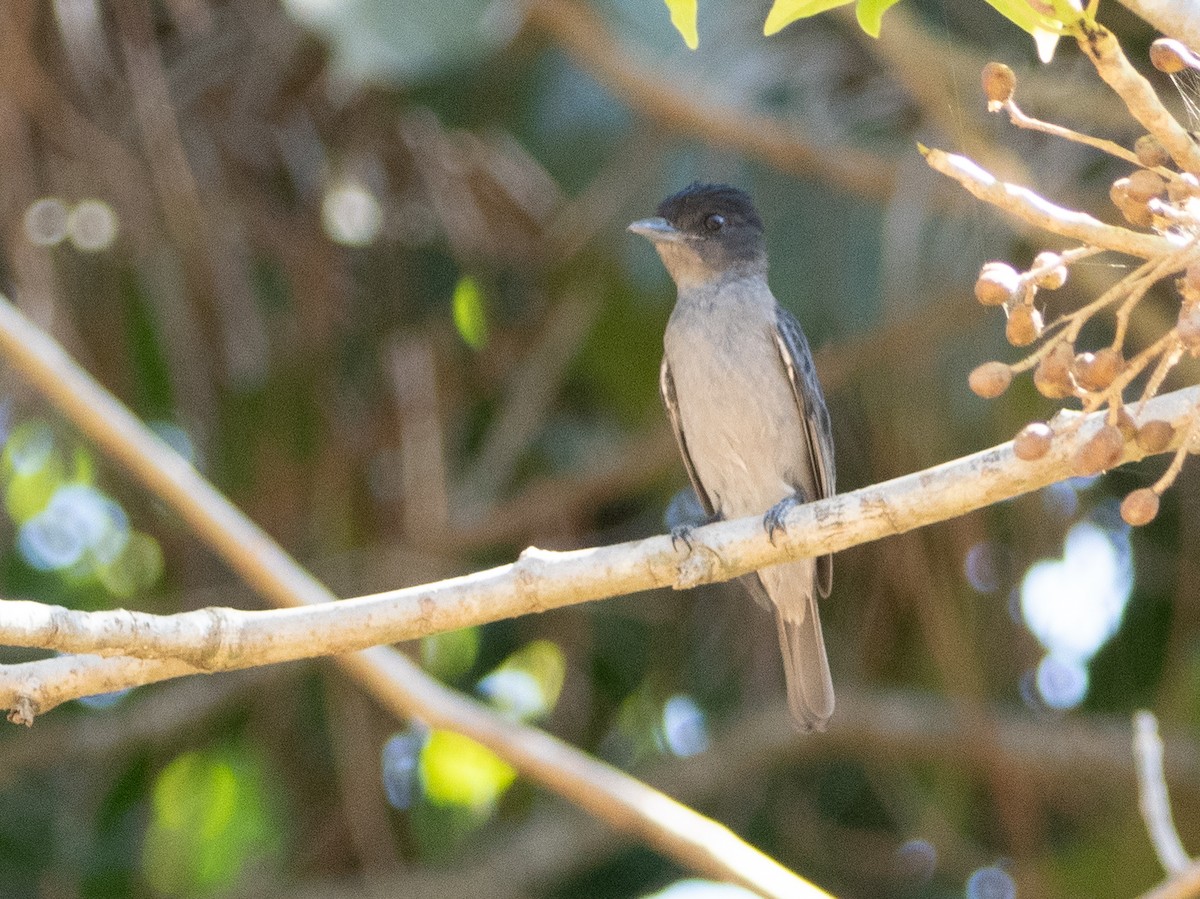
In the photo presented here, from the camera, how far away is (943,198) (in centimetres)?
594

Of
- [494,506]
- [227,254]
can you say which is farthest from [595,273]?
[227,254]

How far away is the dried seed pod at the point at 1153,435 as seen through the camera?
8.00 ft

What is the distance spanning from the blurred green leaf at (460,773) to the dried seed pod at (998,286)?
5.07 m

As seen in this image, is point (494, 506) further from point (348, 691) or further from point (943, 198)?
point (943, 198)

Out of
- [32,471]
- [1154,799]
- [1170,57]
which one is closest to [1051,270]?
[1170,57]

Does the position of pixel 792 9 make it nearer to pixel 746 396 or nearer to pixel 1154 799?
pixel 1154 799

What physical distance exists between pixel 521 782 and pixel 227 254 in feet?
8.70

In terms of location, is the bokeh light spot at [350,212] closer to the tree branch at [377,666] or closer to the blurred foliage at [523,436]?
the blurred foliage at [523,436]

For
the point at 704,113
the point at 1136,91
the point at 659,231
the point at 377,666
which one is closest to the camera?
the point at 1136,91

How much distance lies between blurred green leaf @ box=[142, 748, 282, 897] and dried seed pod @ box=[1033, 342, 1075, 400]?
494cm

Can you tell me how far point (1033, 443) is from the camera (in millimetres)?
2461

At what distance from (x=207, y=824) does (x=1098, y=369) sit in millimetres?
5340

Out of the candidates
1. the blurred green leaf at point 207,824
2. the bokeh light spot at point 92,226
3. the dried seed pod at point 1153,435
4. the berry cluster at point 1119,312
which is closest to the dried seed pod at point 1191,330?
the berry cluster at point 1119,312

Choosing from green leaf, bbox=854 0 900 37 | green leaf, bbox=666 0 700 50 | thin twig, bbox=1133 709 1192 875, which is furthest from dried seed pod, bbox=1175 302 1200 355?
thin twig, bbox=1133 709 1192 875
